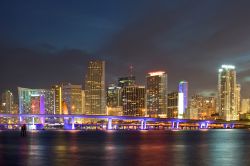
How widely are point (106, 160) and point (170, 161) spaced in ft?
22.9

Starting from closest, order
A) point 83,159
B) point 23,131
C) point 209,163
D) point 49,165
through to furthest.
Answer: point 49,165 → point 209,163 → point 83,159 → point 23,131

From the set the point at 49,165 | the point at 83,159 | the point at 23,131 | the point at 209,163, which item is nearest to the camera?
the point at 49,165

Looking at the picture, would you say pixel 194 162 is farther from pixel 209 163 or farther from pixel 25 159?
pixel 25 159

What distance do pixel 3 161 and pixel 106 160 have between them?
36.0 ft

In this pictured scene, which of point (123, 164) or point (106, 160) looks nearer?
point (123, 164)

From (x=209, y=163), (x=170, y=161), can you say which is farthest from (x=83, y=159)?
(x=209, y=163)

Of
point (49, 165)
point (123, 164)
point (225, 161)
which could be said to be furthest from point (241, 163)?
point (49, 165)

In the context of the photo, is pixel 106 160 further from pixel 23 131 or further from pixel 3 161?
pixel 23 131

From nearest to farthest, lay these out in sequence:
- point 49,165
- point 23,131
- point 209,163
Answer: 1. point 49,165
2. point 209,163
3. point 23,131

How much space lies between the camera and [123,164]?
49875 mm

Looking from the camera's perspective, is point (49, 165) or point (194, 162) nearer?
point (49, 165)

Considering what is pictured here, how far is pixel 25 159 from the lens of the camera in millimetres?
55094

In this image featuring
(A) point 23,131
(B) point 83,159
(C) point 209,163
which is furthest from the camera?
(A) point 23,131

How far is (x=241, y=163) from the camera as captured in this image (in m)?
53.2
